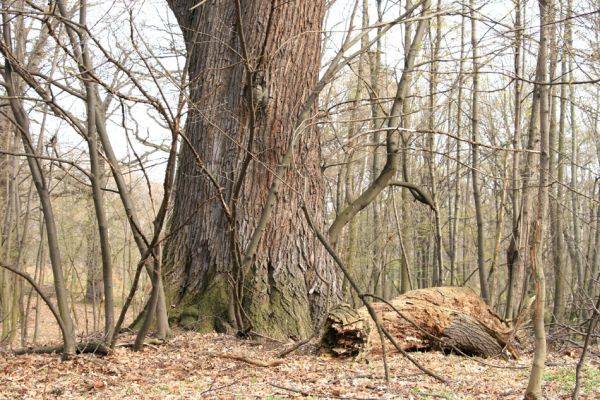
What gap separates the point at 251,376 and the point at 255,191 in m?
2.59

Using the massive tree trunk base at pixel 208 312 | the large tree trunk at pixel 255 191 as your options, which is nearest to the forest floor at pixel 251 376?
the massive tree trunk base at pixel 208 312

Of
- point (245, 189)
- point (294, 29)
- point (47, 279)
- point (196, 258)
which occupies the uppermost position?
point (294, 29)

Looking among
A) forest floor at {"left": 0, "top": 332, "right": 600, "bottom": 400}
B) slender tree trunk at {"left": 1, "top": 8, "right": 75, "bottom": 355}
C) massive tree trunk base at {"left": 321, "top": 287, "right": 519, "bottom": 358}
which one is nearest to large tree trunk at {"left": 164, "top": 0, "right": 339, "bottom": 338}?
forest floor at {"left": 0, "top": 332, "right": 600, "bottom": 400}

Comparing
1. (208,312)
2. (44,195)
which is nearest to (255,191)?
(208,312)

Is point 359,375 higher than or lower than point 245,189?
lower

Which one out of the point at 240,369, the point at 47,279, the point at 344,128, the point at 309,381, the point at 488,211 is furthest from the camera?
the point at 488,211

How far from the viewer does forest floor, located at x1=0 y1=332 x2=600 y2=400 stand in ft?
13.8

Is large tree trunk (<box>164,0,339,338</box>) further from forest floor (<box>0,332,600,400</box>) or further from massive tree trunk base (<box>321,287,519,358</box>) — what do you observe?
massive tree trunk base (<box>321,287,519,358</box>)

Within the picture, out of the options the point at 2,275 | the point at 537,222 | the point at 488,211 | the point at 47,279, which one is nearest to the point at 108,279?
the point at 537,222

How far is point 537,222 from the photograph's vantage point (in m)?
3.70

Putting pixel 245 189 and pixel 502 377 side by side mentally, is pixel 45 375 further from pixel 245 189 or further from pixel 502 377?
pixel 502 377

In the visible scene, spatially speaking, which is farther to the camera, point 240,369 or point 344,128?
point 344,128

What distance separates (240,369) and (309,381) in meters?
0.75

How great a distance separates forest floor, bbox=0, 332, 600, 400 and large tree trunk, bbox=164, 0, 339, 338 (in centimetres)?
76
